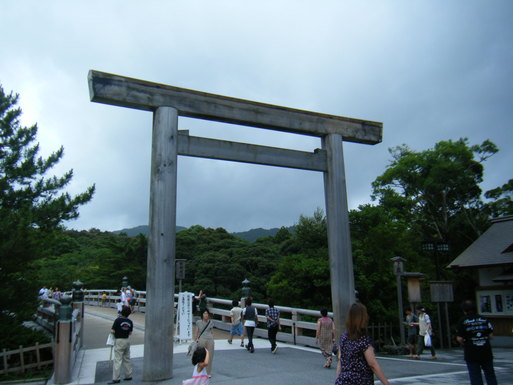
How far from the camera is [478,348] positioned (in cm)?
613

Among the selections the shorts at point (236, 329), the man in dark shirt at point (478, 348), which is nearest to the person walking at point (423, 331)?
the shorts at point (236, 329)

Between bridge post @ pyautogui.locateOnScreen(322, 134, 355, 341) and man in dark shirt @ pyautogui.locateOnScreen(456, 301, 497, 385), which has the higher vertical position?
bridge post @ pyautogui.locateOnScreen(322, 134, 355, 341)

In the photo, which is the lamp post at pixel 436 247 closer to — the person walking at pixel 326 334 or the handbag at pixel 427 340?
the handbag at pixel 427 340

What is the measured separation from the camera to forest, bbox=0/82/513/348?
11270 mm

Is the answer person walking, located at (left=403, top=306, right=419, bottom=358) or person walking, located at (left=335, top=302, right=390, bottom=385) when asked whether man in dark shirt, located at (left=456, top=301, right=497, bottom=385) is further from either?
person walking, located at (left=403, top=306, right=419, bottom=358)

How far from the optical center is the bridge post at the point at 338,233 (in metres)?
9.51

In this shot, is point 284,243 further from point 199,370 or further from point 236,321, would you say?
point 199,370

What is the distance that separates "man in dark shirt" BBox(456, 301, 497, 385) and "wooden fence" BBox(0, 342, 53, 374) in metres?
9.06

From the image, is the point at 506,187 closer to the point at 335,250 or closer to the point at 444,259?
the point at 444,259

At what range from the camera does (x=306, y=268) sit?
17.3 metres

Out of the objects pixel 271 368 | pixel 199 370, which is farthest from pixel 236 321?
pixel 199 370

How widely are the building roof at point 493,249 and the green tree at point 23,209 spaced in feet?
63.3

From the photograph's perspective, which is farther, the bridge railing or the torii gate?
the bridge railing

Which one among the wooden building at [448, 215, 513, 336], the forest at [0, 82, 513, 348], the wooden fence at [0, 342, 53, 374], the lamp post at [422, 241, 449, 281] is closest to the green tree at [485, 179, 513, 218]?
the forest at [0, 82, 513, 348]
